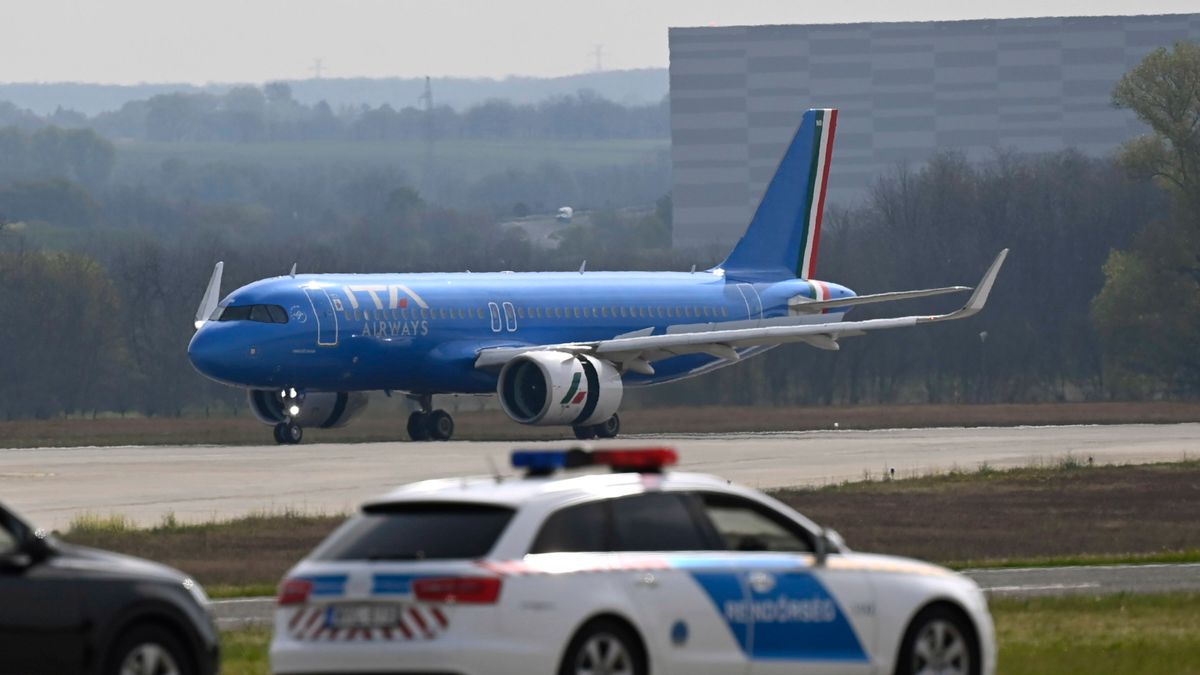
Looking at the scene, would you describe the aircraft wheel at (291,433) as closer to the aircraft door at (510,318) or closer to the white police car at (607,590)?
the aircraft door at (510,318)

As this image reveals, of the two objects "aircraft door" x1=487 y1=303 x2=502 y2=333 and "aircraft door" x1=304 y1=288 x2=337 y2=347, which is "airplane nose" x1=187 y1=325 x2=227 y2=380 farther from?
"aircraft door" x1=487 y1=303 x2=502 y2=333

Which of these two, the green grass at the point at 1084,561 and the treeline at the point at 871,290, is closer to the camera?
the green grass at the point at 1084,561

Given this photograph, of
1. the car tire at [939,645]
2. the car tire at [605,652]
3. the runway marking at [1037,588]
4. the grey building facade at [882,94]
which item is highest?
the grey building facade at [882,94]

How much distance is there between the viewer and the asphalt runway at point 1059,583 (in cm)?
2283

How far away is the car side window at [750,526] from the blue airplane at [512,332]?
3585 centimetres

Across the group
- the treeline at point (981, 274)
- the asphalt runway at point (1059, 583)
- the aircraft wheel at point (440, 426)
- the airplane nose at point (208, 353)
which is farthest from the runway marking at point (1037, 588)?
the treeline at point (981, 274)

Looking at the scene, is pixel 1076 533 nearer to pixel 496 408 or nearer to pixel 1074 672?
pixel 1074 672

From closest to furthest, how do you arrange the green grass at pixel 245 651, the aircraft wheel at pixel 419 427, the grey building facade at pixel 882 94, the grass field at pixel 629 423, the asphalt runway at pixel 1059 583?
1. the green grass at pixel 245 651
2. the asphalt runway at pixel 1059 583
3. the aircraft wheel at pixel 419 427
4. the grass field at pixel 629 423
5. the grey building facade at pixel 882 94

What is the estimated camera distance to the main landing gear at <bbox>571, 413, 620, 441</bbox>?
55844mm

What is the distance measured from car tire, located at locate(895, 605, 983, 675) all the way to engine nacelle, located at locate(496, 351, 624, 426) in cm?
3727

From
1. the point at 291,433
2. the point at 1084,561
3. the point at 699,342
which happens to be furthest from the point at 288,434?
the point at 1084,561

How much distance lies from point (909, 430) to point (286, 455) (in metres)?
17.9

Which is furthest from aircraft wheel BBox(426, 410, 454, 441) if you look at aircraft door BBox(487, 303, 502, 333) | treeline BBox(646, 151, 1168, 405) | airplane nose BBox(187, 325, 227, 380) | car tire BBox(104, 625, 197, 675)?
car tire BBox(104, 625, 197, 675)

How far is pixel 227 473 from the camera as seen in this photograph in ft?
143
